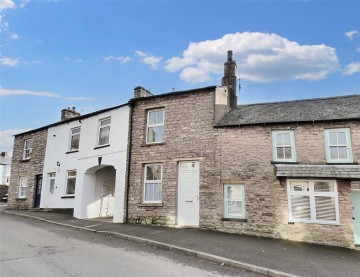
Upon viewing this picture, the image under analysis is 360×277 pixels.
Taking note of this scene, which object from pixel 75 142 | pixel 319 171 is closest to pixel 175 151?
pixel 319 171

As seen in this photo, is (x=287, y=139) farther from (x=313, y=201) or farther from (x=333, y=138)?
(x=313, y=201)

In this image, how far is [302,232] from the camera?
1151 cm

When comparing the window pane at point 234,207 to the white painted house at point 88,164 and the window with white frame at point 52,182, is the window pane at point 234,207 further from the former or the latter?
the window with white frame at point 52,182

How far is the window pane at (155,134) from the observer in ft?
50.5

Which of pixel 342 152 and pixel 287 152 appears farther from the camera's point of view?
pixel 287 152

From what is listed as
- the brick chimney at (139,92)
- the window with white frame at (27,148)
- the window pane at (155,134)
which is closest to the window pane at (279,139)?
the window pane at (155,134)

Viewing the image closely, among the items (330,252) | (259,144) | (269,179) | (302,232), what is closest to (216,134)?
(259,144)

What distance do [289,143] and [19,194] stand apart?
19.3m

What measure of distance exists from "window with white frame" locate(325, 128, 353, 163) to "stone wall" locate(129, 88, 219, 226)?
181 inches

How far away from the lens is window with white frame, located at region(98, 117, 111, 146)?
1711 centimetres

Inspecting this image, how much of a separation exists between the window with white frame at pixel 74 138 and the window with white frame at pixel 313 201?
12.8 m

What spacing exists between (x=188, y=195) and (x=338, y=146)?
6558mm

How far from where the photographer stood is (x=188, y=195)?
45.6 feet

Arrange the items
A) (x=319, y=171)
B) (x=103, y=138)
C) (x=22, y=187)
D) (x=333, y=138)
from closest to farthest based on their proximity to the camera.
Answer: (x=319, y=171) → (x=333, y=138) → (x=103, y=138) → (x=22, y=187)
